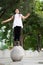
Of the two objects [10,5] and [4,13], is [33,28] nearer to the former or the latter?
[4,13]

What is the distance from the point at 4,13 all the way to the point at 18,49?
34.1ft

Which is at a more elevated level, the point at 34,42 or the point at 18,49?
the point at 18,49

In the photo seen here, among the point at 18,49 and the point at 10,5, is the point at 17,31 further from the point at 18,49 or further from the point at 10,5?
the point at 10,5

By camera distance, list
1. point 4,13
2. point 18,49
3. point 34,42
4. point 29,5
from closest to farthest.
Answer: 1. point 18,49
2. point 29,5
3. point 4,13
4. point 34,42

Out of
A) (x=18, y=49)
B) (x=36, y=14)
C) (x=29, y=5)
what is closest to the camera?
(x=18, y=49)

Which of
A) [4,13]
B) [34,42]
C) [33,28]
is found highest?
[4,13]

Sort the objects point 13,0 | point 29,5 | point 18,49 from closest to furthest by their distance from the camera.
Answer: point 18,49, point 13,0, point 29,5

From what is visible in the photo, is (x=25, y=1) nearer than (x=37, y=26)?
Yes

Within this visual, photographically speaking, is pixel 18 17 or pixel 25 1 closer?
pixel 18 17

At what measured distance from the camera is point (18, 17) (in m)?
10.5

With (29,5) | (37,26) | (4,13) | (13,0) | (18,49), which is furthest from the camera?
(37,26)

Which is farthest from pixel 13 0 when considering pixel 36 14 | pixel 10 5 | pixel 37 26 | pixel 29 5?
pixel 37 26

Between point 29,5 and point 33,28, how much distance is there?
1440 centimetres

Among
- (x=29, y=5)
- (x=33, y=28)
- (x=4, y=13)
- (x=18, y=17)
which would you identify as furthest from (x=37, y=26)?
(x=18, y=17)
